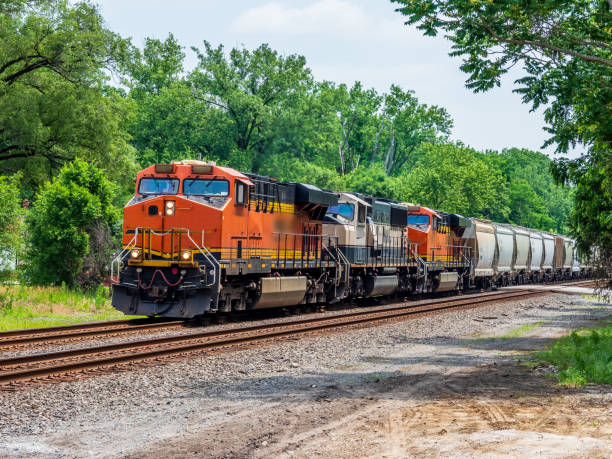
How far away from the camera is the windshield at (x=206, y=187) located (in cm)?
1892

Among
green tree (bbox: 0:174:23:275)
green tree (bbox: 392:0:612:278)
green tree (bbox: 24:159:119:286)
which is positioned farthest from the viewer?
green tree (bbox: 24:159:119:286)

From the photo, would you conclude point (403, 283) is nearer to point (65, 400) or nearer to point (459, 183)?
point (65, 400)

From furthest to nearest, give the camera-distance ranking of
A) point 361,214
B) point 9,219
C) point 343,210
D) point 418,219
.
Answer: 1. point 418,219
2. point 361,214
3. point 343,210
4. point 9,219

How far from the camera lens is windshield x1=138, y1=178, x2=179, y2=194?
755 inches

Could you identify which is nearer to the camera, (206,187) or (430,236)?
(206,187)

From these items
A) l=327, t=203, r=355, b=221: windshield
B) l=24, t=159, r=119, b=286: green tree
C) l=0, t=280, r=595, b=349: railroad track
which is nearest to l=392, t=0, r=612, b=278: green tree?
l=0, t=280, r=595, b=349: railroad track

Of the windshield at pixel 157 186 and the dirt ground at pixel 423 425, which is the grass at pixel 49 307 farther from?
the dirt ground at pixel 423 425

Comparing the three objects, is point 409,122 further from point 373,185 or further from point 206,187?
point 206,187

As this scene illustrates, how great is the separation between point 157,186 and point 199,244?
221 centimetres

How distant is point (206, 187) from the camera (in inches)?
749

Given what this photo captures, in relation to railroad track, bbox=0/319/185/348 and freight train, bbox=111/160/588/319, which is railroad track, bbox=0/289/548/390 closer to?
freight train, bbox=111/160/588/319

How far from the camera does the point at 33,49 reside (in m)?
30.9

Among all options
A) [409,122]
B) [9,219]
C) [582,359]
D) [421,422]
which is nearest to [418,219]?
[9,219]

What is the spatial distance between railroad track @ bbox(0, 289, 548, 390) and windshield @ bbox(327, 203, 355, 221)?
19.7 ft
